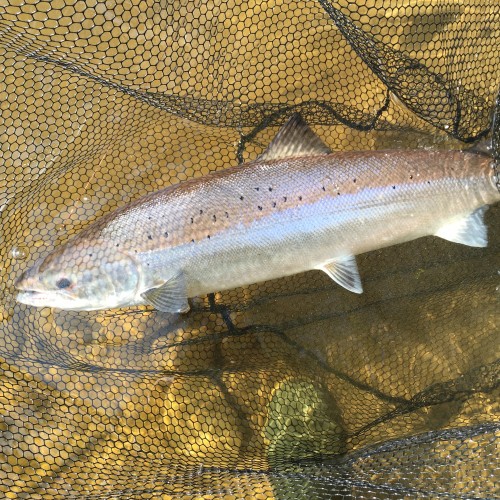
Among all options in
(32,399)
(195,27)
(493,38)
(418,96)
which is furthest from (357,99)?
(32,399)

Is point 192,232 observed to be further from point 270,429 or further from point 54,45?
point 54,45

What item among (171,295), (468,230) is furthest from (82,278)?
(468,230)

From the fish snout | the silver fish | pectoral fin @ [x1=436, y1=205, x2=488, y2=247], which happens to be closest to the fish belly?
the silver fish

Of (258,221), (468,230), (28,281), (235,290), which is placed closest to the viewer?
(258,221)

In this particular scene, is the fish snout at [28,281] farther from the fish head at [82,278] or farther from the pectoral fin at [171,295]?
the pectoral fin at [171,295]

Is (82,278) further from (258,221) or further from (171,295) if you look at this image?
(258,221)

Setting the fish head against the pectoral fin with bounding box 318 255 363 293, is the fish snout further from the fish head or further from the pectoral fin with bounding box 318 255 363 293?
the pectoral fin with bounding box 318 255 363 293
